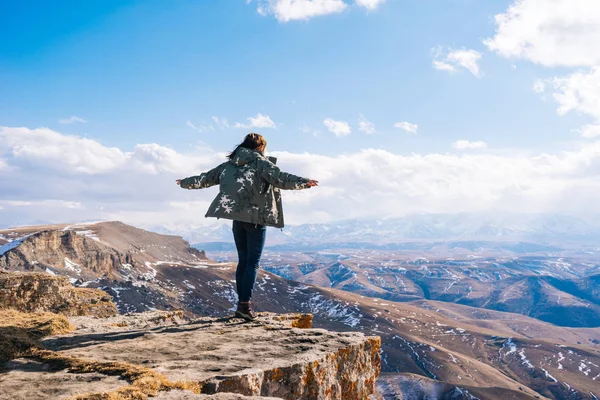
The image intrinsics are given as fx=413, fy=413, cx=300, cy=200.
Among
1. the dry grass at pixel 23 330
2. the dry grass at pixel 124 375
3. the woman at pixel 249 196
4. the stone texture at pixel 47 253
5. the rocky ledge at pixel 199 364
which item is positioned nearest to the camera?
the dry grass at pixel 124 375

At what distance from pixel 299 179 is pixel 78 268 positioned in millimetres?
203440

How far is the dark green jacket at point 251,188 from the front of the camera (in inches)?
368

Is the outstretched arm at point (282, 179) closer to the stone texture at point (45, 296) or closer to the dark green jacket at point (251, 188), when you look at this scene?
the dark green jacket at point (251, 188)

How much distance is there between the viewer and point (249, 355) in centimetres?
696

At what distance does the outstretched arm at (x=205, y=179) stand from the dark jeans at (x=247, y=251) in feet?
3.94

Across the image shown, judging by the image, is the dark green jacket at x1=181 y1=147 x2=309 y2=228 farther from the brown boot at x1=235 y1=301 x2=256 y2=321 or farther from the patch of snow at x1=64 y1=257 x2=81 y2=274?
the patch of snow at x1=64 y1=257 x2=81 y2=274

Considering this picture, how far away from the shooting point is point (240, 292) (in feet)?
33.4

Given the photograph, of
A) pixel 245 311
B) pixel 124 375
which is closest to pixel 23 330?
pixel 124 375

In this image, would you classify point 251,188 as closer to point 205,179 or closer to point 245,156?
point 245,156

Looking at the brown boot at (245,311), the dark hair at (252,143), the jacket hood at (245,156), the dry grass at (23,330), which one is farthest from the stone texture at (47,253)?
the jacket hood at (245,156)

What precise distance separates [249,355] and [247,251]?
3328mm

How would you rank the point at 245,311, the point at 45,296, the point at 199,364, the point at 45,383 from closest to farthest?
the point at 45,383
the point at 199,364
the point at 245,311
the point at 45,296

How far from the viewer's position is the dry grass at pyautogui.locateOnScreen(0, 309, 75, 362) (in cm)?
645

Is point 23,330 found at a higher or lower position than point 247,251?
lower
